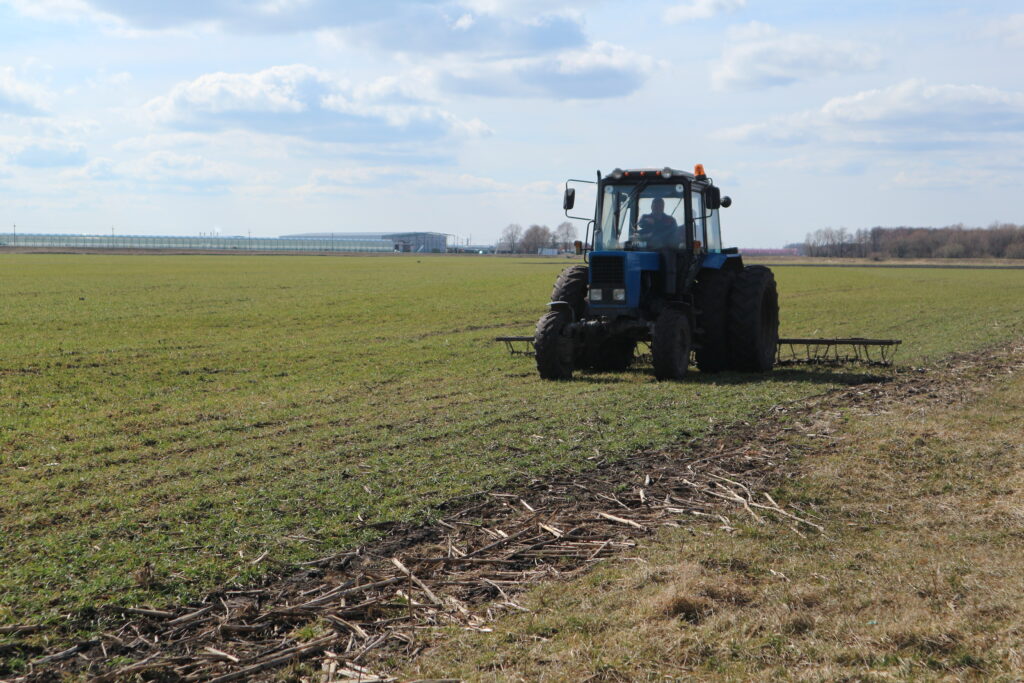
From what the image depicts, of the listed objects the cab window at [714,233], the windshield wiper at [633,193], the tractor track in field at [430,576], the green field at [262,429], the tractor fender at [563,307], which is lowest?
the tractor track in field at [430,576]

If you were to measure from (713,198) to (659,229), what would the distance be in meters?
0.92

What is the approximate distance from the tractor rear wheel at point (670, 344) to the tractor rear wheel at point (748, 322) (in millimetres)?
1109

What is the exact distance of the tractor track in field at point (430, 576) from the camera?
5.00 meters

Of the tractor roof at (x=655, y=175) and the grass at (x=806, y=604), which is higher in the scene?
the tractor roof at (x=655, y=175)

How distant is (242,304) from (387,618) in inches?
1057

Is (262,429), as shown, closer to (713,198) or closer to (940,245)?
(713,198)

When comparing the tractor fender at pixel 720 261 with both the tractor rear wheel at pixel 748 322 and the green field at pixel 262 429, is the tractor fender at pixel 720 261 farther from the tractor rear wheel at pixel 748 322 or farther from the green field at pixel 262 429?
the green field at pixel 262 429

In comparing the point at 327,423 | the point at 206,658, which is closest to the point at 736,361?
the point at 327,423

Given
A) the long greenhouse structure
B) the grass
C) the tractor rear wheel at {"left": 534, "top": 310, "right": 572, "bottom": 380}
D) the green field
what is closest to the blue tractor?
the tractor rear wheel at {"left": 534, "top": 310, "right": 572, "bottom": 380}

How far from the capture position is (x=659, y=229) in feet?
48.5

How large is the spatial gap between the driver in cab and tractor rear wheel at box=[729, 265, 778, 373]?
1305mm

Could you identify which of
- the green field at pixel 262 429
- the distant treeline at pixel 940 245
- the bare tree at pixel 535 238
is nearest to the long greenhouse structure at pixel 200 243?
the bare tree at pixel 535 238

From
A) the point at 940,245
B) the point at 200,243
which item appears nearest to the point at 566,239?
the point at 940,245

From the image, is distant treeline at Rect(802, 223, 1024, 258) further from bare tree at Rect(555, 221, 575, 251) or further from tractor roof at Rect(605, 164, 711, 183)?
tractor roof at Rect(605, 164, 711, 183)
